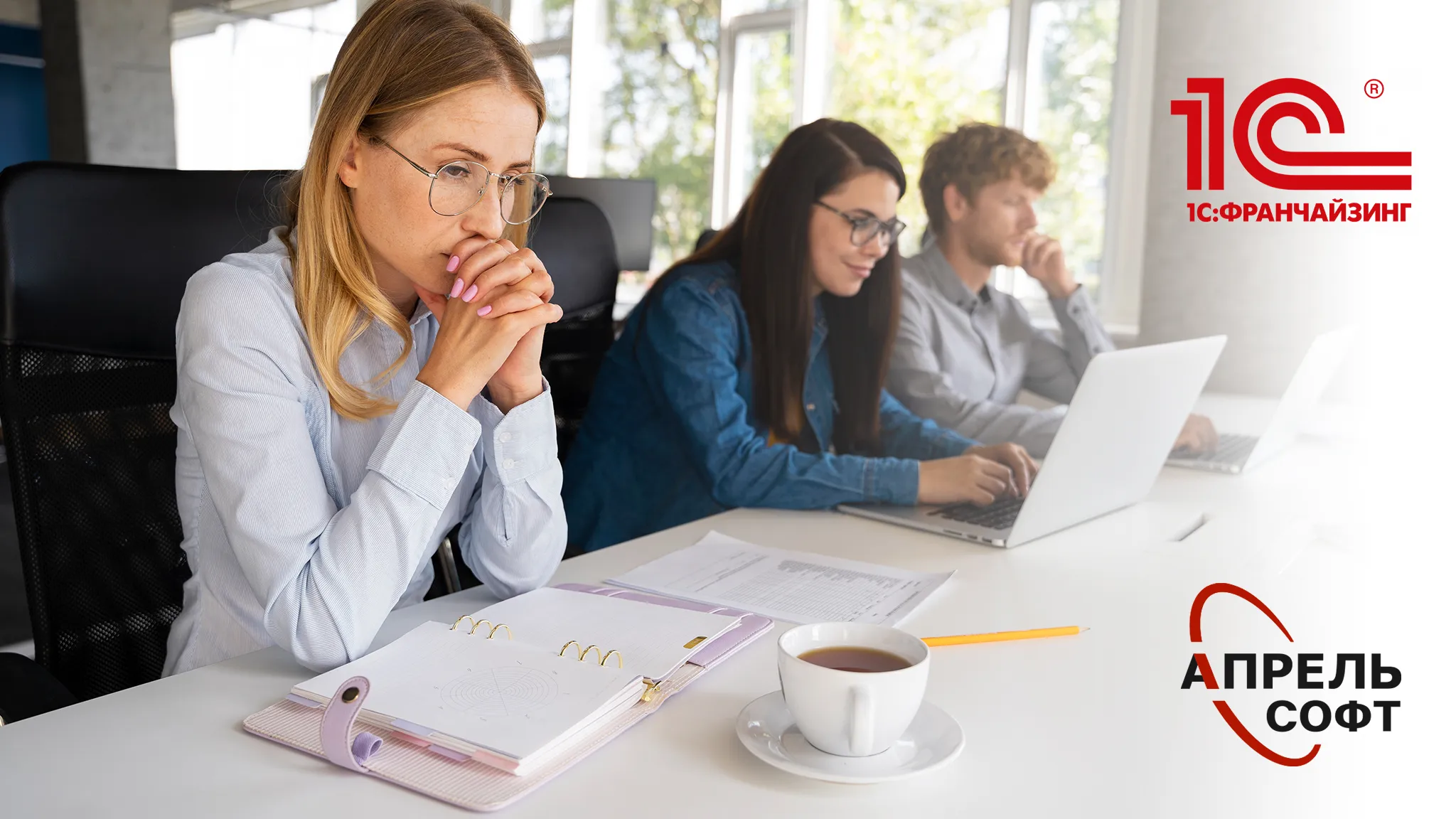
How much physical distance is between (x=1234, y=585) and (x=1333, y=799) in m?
0.45

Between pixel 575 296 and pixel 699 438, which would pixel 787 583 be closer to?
pixel 699 438

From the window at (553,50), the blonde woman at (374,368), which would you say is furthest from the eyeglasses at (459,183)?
the window at (553,50)

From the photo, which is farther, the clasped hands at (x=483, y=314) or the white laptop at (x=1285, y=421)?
the white laptop at (x=1285, y=421)

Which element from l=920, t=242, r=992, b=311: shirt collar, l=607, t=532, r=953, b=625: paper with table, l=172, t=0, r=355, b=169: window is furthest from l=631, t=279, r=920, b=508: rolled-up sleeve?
l=172, t=0, r=355, b=169: window

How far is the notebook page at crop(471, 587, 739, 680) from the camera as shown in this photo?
0.77 metres

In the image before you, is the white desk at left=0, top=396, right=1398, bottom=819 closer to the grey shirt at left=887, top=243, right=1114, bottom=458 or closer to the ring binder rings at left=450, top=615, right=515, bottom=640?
the ring binder rings at left=450, top=615, right=515, bottom=640

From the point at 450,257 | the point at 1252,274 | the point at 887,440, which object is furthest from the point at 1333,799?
the point at 1252,274

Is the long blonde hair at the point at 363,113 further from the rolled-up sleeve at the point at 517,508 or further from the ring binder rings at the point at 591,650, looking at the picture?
the ring binder rings at the point at 591,650

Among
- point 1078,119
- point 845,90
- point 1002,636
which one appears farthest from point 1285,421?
point 845,90

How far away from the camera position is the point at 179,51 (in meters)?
6.63

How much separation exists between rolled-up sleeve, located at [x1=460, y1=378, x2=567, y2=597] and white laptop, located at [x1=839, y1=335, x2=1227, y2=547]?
43 centimetres

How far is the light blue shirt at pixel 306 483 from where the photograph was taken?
79 cm

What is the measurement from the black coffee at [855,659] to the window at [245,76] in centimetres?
654

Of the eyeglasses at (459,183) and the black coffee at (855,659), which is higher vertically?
the eyeglasses at (459,183)
